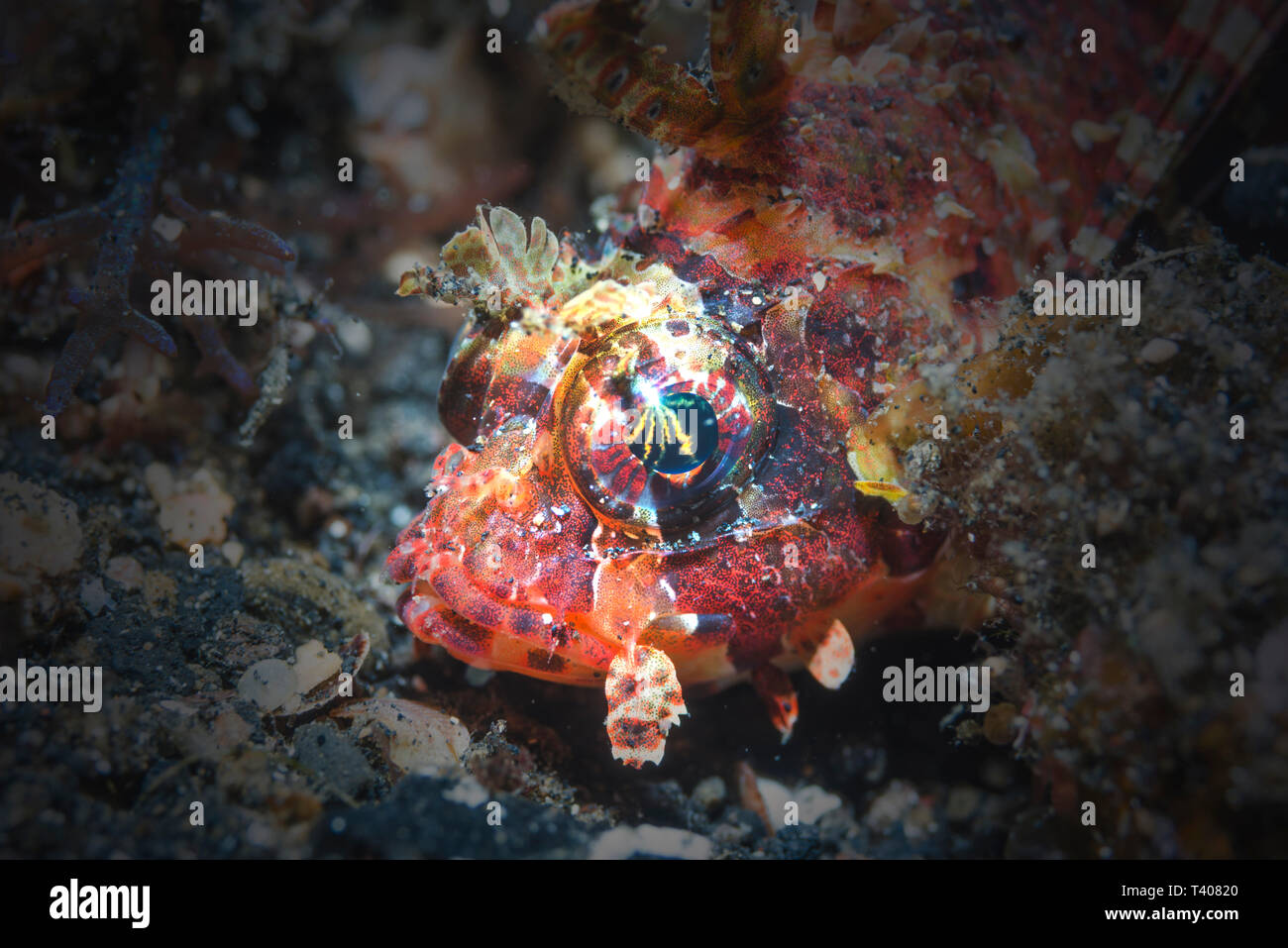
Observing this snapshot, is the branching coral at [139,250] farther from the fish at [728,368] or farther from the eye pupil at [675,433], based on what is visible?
the eye pupil at [675,433]

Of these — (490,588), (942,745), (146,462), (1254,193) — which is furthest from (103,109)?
(1254,193)

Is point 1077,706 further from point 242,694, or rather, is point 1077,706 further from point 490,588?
point 242,694

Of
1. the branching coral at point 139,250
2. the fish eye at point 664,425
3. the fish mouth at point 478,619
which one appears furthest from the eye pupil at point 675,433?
the branching coral at point 139,250

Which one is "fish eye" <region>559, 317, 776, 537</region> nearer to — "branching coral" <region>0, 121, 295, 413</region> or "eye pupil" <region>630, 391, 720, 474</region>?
"eye pupil" <region>630, 391, 720, 474</region>

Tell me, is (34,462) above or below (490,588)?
above

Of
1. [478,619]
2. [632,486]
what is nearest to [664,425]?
[632,486]

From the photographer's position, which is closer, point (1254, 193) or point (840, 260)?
point (840, 260)

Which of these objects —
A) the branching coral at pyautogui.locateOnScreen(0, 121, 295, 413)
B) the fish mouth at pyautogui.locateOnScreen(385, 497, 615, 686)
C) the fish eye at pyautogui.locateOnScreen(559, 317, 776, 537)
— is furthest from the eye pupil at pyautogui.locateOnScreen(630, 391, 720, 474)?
the branching coral at pyautogui.locateOnScreen(0, 121, 295, 413)
